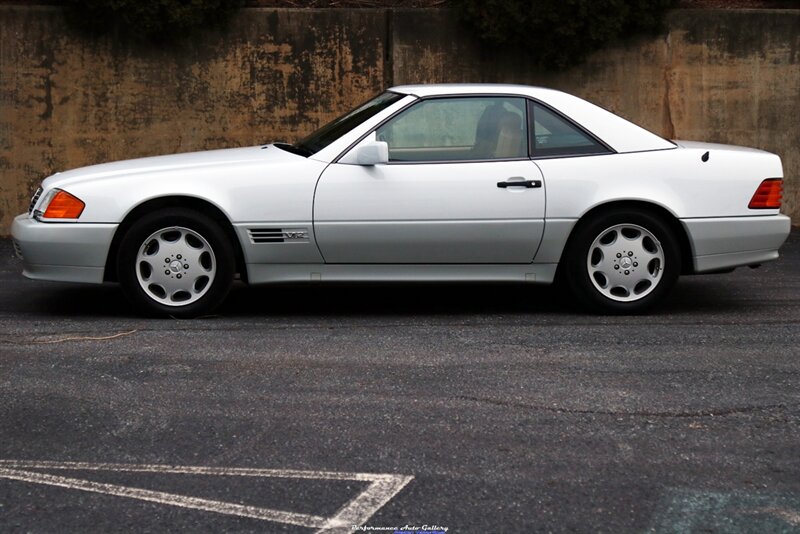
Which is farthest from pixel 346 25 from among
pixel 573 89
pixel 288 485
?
pixel 288 485

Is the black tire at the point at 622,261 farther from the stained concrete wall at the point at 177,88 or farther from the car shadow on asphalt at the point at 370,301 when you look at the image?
the stained concrete wall at the point at 177,88

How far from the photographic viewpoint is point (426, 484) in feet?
14.4

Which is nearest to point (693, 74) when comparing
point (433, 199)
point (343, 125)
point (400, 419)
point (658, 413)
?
point (343, 125)

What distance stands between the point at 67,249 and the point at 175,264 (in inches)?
24.9

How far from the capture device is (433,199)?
741 centimetres

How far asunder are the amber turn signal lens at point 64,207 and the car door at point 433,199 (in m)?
1.40

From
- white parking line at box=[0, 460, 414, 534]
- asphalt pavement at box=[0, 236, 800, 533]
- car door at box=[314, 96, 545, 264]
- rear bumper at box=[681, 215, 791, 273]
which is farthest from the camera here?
rear bumper at box=[681, 215, 791, 273]

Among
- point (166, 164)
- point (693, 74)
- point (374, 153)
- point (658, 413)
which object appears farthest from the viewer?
point (693, 74)

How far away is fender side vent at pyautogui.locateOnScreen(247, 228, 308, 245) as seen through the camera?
7.38 m

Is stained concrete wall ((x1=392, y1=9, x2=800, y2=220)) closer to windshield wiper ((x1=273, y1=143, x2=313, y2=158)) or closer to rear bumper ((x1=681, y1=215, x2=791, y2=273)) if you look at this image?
windshield wiper ((x1=273, y1=143, x2=313, y2=158))

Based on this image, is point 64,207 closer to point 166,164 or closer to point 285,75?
point 166,164

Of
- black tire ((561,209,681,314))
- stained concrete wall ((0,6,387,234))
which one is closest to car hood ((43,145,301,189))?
black tire ((561,209,681,314))

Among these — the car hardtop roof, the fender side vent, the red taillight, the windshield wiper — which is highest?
the car hardtop roof

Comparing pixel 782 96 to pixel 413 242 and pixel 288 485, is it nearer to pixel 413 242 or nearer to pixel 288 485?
pixel 413 242
